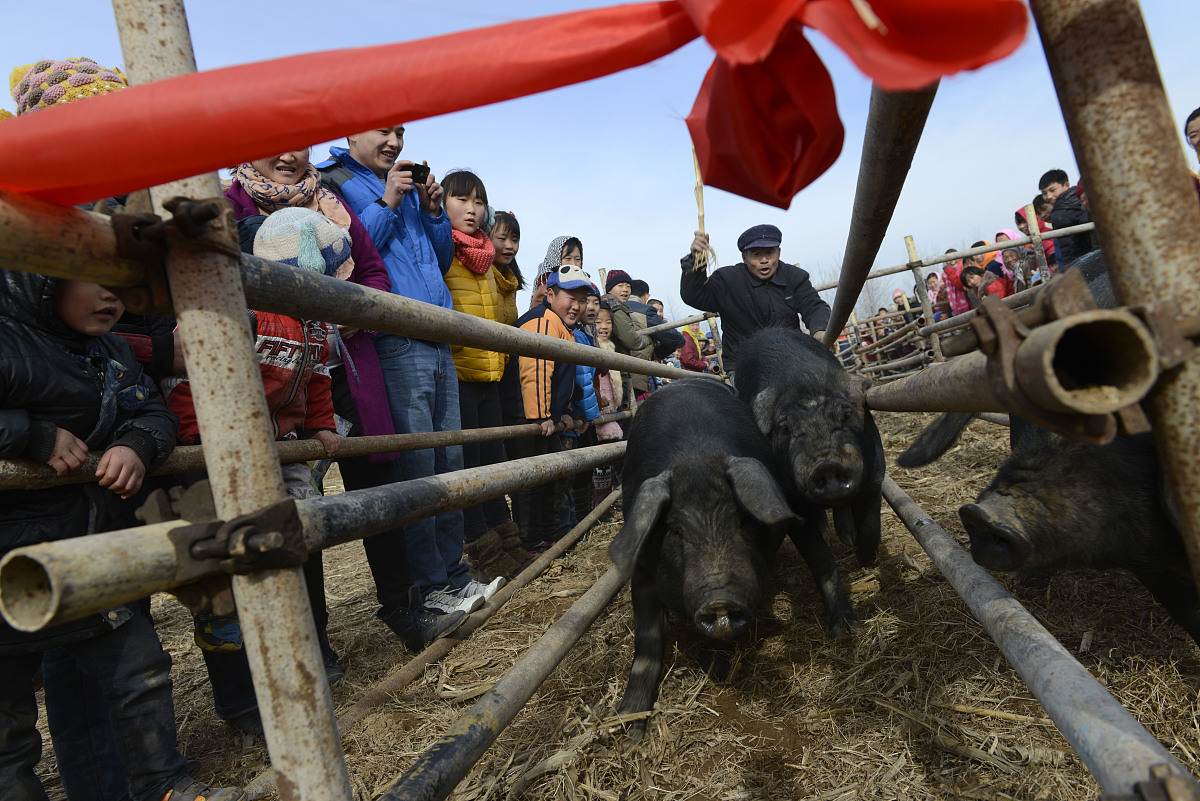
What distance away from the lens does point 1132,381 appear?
92 cm

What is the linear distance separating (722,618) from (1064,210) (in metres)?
9.64

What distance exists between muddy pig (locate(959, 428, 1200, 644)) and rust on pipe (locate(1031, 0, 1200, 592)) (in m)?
0.90

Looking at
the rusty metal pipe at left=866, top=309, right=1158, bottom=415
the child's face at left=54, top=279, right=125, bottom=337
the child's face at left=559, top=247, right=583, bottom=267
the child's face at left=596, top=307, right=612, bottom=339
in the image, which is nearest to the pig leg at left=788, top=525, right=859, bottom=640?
the rusty metal pipe at left=866, top=309, right=1158, bottom=415

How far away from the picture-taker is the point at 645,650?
9.57ft

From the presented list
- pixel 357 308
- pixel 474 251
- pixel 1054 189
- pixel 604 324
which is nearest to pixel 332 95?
pixel 357 308

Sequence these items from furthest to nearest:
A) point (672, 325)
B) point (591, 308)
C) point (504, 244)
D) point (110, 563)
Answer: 1. point (672, 325)
2. point (591, 308)
3. point (504, 244)
4. point (110, 563)

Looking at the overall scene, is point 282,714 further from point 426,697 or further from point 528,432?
point 528,432

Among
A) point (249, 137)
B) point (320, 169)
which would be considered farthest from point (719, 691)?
point (320, 169)

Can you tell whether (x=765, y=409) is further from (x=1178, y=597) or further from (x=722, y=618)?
(x=1178, y=597)

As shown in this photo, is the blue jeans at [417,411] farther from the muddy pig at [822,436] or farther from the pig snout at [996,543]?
the pig snout at [996,543]

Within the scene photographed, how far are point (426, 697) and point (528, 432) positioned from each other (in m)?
1.99

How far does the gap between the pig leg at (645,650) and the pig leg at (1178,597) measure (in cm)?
175

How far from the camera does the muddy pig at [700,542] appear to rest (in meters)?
2.71

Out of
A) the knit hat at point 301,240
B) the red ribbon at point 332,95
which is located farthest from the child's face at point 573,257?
the red ribbon at point 332,95
